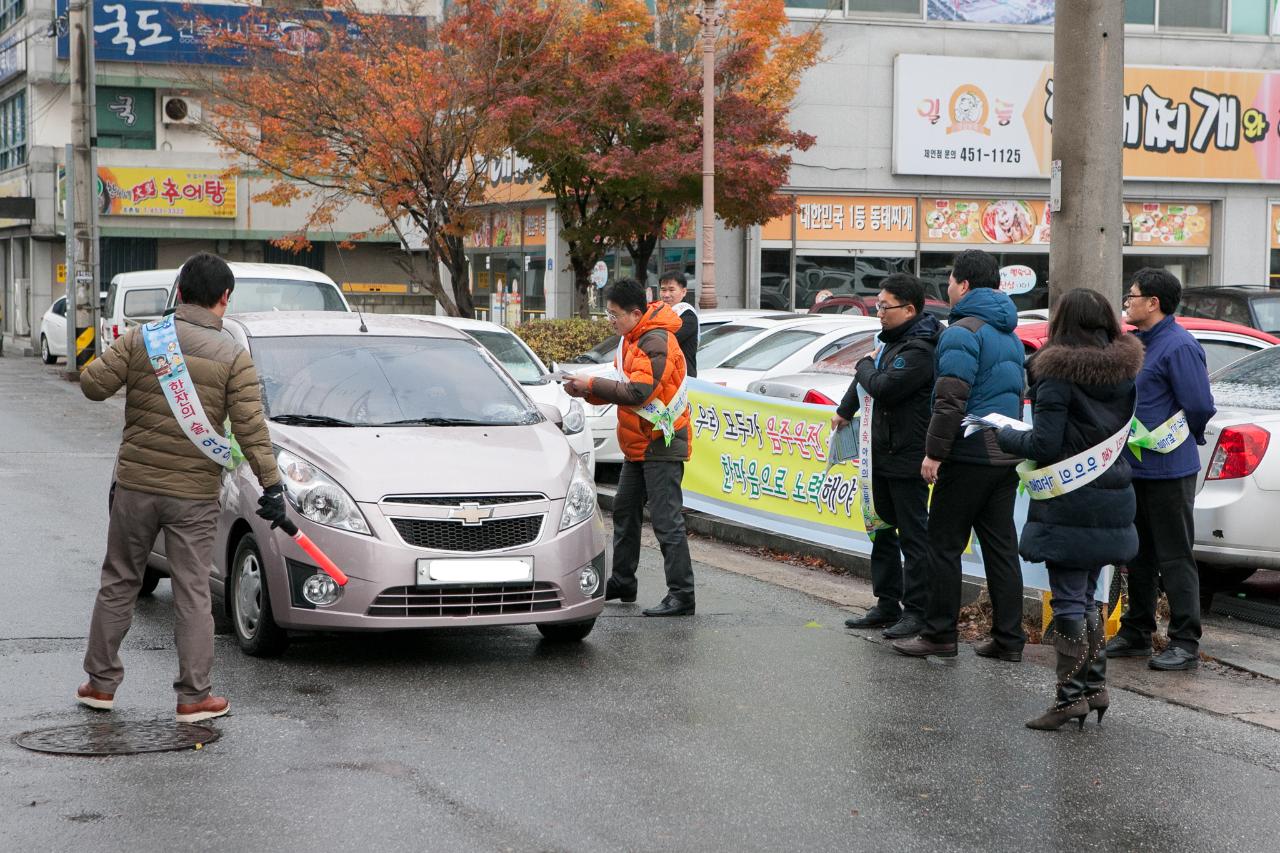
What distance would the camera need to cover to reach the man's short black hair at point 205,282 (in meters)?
6.30

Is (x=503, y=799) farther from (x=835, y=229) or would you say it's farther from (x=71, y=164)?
(x=71, y=164)

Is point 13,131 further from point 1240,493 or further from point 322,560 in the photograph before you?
point 1240,493

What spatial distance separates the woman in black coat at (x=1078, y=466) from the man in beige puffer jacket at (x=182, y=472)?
303cm

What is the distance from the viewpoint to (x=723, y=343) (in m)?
16.1

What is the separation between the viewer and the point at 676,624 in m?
8.36

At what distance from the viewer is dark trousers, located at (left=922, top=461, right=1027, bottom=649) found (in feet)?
24.3

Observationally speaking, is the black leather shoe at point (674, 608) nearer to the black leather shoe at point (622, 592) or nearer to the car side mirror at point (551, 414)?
the black leather shoe at point (622, 592)

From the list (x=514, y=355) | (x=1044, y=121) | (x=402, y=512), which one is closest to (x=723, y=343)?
(x=514, y=355)

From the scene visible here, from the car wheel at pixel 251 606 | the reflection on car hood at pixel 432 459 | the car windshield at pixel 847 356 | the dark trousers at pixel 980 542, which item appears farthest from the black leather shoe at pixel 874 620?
the car windshield at pixel 847 356

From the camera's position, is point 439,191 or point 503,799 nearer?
point 503,799

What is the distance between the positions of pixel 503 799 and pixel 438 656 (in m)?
2.32

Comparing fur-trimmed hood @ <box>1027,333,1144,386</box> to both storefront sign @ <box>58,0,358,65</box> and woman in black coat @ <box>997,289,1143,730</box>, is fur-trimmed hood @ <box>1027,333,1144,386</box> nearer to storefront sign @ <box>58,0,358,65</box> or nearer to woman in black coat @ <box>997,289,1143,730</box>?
woman in black coat @ <box>997,289,1143,730</box>

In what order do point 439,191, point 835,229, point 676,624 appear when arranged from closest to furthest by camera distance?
point 676,624
point 439,191
point 835,229

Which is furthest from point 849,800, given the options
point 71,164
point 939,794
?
point 71,164
